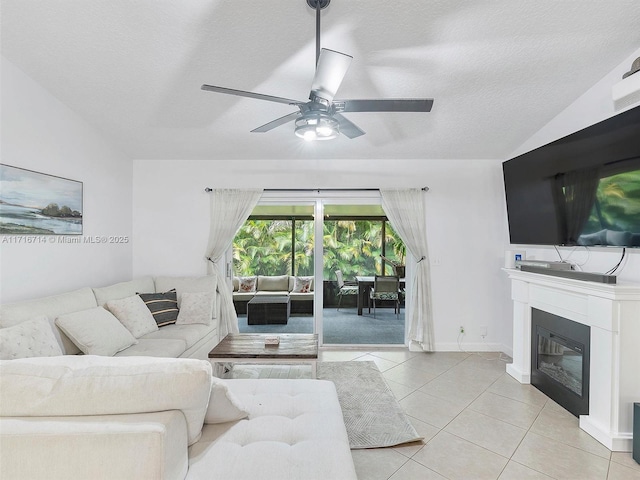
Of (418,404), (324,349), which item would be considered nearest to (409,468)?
(418,404)

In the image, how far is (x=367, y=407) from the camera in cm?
268

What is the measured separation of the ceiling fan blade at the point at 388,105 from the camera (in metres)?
1.87

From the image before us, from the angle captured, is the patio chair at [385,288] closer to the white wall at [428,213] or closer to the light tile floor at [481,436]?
the white wall at [428,213]

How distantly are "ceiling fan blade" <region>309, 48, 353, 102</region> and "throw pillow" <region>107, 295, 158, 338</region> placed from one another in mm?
2617

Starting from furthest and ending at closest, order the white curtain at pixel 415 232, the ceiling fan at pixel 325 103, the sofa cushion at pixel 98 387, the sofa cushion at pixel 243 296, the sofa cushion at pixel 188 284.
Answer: the sofa cushion at pixel 243 296
the white curtain at pixel 415 232
the sofa cushion at pixel 188 284
the ceiling fan at pixel 325 103
the sofa cushion at pixel 98 387

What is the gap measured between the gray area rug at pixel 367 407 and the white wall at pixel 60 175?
8.88ft

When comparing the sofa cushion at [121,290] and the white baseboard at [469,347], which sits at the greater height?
the sofa cushion at [121,290]

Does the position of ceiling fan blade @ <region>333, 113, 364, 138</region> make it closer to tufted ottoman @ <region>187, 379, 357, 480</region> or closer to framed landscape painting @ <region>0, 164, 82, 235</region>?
tufted ottoman @ <region>187, 379, 357, 480</region>

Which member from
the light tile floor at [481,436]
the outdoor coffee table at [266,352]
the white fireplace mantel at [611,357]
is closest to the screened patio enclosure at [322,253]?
the light tile floor at [481,436]

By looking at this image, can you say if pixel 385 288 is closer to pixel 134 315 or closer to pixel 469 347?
pixel 469 347

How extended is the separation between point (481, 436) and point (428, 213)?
8.68 ft

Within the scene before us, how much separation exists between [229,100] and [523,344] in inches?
152

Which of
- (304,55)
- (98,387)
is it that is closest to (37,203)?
(98,387)

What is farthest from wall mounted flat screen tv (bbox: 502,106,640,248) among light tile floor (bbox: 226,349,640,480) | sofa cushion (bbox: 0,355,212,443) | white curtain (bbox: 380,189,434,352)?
sofa cushion (bbox: 0,355,212,443)
